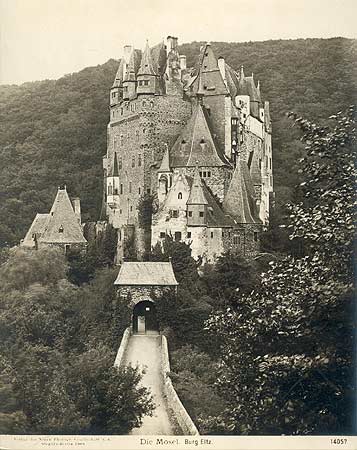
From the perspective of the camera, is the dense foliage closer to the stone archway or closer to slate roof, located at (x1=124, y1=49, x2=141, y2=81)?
the stone archway

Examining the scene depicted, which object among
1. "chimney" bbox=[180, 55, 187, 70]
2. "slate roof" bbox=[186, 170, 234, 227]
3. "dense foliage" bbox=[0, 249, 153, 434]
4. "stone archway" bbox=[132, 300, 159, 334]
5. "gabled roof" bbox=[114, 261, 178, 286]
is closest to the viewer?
"dense foliage" bbox=[0, 249, 153, 434]

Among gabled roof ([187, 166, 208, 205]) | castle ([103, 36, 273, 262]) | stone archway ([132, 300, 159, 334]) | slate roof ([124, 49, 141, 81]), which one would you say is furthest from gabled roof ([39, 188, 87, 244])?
slate roof ([124, 49, 141, 81])

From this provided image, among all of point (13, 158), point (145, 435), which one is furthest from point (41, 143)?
point (145, 435)

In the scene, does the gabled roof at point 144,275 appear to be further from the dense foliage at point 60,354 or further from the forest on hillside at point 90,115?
the forest on hillside at point 90,115

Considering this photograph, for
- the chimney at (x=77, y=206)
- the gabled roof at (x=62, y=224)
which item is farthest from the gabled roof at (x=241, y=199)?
the gabled roof at (x=62, y=224)

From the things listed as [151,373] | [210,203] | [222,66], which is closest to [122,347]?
[151,373]

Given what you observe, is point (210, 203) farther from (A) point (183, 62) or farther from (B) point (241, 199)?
(A) point (183, 62)
